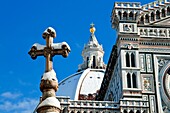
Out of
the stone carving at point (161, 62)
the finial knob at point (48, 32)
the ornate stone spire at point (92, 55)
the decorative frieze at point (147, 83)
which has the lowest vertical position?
the finial knob at point (48, 32)

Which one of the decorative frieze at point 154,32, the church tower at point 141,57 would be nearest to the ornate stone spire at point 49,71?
the church tower at point 141,57

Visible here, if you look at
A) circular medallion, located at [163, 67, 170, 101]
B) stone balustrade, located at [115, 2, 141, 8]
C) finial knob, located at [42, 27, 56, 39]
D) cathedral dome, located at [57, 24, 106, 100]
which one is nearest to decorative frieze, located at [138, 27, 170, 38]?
stone balustrade, located at [115, 2, 141, 8]

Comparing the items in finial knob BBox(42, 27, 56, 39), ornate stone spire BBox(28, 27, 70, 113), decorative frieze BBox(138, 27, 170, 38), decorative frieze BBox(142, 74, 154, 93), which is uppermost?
decorative frieze BBox(138, 27, 170, 38)

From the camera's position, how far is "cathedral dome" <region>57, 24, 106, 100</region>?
5256cm

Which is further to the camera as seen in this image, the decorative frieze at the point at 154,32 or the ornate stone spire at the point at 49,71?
the decorative frieze at the point at 154,32

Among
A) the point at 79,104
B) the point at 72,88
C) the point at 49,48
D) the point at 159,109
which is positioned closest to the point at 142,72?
the point at 159,109

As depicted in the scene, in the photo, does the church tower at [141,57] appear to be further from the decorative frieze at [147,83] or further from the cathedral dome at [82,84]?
the cathedral dome at [82,84]

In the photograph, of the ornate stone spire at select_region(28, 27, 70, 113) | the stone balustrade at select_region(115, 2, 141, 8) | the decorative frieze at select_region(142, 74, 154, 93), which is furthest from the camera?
the stone balustrade at select_region(115, 2, 141, 8)

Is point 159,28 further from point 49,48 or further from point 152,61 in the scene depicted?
point 49,48

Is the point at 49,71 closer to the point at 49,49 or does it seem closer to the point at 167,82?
the point at 49,49

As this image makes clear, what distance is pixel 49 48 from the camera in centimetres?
764

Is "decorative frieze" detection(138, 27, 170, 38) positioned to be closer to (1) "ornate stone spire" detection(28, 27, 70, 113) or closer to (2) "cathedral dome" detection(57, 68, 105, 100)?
(1) "ornate stone spire" detection(28, 27, 70, 113)

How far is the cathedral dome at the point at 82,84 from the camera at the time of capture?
171 ft

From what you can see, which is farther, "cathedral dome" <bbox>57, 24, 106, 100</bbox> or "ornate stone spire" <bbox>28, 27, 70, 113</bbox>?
"cathedral dome" <bbox>57, 24, 106, 100</bbox>
